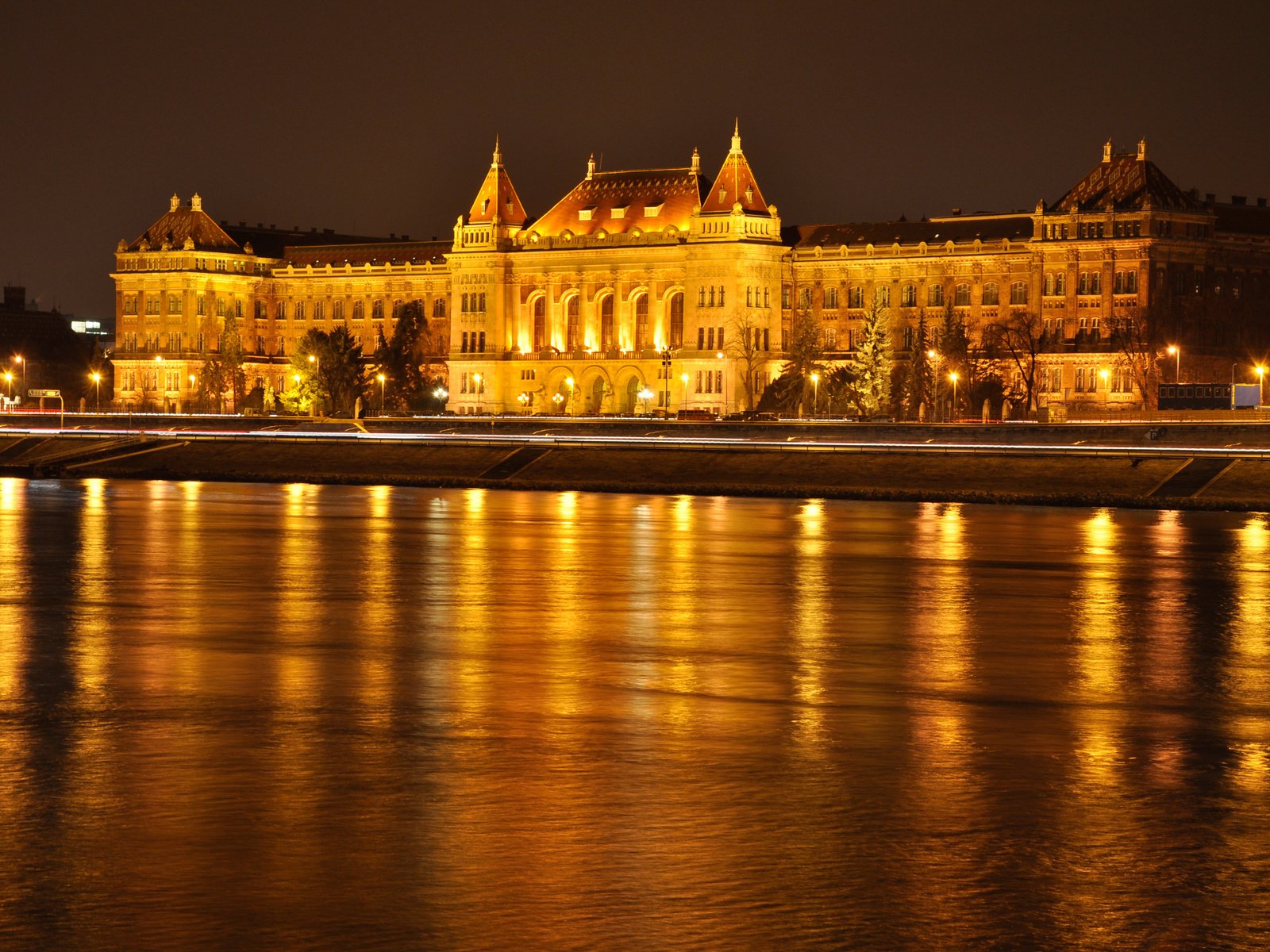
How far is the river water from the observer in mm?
14734

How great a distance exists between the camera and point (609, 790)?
1848 cm

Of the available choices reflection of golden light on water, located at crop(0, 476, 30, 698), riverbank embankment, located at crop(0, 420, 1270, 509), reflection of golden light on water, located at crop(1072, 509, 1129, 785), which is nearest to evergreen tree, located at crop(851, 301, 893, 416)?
riverbank embankment, located at crop(0, 420, 1270, 509)

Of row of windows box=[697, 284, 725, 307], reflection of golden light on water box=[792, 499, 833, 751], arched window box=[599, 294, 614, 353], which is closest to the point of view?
reflection of golden light on water box=[792, 499, 833, 751]

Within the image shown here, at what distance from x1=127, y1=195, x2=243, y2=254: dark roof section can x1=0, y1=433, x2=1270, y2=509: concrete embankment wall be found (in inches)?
3185

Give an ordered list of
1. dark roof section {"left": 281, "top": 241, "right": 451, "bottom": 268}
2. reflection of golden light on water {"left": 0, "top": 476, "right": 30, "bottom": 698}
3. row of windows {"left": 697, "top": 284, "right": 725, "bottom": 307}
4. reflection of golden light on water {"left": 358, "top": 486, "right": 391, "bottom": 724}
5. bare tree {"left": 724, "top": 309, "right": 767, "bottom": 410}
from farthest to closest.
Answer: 1. dark roof section {"left": 281, "top": 241, "right": 451, "bottom": 268}
2. row of windows {"left": 697, "top": 284, "right": 725, "bottom": 307}
3. bare tree {"left": 724, "top": 309, "right": 767, "bottom": 410}
4. reflection of golden light on water {"left": 0, "top": 476, "right": 30, "bottom": 698}
5. reflection of golden light on water {"left": 358, "top": 486, "right": 391, "bottom": 724}

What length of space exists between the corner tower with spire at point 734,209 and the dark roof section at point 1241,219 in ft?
104

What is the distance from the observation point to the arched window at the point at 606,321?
517 feet

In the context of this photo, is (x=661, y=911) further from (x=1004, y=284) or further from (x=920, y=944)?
(x=1004, y=284)

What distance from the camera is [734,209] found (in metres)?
148

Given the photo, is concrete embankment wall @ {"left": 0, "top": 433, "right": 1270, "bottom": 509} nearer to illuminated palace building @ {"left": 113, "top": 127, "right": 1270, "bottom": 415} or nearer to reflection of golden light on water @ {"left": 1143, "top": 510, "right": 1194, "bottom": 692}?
reflection of golden light on water @ {"left": 1143, "top": 510, "right": 1194, "bottom": 692}

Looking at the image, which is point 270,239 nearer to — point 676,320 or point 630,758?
point 676,320

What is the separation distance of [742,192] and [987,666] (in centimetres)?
12534

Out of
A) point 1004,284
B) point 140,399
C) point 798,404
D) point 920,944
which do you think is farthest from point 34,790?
point 140,399

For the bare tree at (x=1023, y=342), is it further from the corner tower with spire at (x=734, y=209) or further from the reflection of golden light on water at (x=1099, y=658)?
the reflection of golden light on water at (x=1099, y=658)
